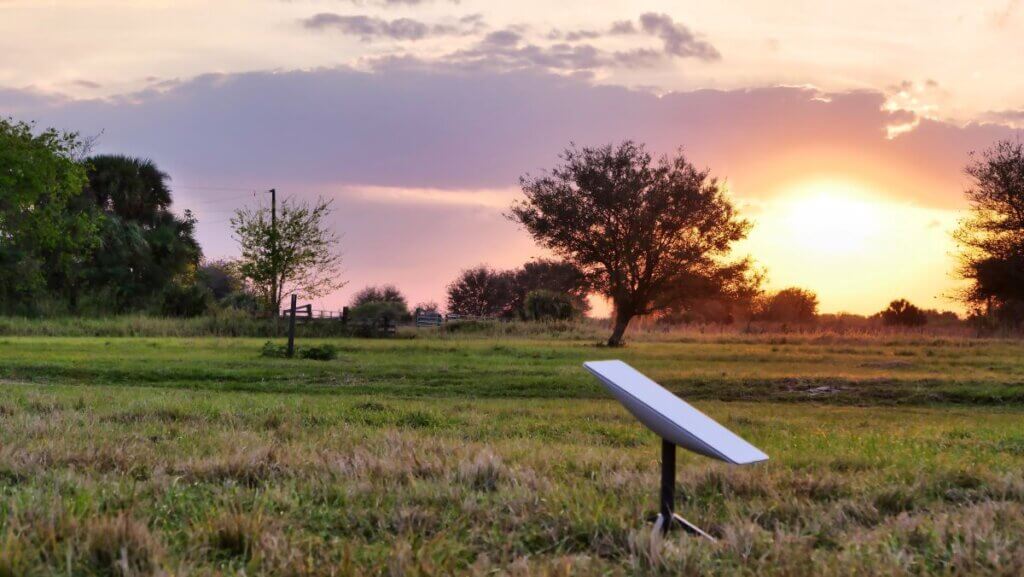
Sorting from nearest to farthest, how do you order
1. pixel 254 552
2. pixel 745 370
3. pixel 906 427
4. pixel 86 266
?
pixel 254 552, pixel 906 427, pixel 745 370, pixel 86 266

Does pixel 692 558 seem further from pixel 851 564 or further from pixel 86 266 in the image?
pixel 86 266

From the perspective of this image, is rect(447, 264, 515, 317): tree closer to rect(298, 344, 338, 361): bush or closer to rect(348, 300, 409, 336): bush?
rect(348, 300, 409, 336): bush

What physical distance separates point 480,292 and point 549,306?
30.6m

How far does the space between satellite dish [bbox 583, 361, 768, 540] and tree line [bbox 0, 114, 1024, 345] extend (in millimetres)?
32937

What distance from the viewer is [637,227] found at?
44.0m

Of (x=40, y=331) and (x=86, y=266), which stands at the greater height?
(x=86, y=266)

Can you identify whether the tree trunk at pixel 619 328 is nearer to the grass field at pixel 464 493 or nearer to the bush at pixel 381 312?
the bush at pixel 381 312

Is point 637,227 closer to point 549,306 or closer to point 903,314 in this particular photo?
point 549,306

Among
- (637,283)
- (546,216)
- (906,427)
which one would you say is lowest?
(906,427)

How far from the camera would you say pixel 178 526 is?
4.73 metres

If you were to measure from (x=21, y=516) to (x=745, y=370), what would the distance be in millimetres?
22135

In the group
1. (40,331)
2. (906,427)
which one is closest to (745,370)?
(906,427)

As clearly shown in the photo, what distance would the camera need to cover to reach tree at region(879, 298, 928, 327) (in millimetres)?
68188

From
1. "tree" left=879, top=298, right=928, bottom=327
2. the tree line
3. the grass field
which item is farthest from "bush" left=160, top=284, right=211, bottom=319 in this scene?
"tree" left=879, top=298, right=928, bottom=327
